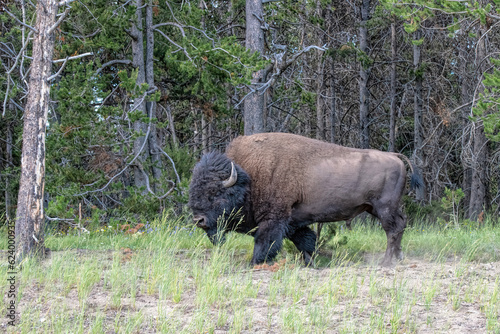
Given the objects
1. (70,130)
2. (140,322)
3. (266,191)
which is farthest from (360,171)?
(70,130)

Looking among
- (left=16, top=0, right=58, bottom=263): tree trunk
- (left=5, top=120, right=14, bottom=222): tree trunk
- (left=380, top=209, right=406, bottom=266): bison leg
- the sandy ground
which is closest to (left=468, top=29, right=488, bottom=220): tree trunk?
(left=380, top=209, right=406, bottom=266): bison leg

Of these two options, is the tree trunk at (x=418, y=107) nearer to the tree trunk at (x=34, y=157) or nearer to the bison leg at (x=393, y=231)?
the bison leg at (x=393, y=231)

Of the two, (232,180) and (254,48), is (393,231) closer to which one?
(232,180)

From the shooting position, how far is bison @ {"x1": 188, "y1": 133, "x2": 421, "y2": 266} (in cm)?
697

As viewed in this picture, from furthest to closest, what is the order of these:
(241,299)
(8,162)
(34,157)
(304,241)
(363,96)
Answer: (363,96) < (8,162) < (304,241) < (34,157) < (241,299)

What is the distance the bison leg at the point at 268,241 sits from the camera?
690 cm

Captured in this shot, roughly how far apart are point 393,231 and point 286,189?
1.61 meters

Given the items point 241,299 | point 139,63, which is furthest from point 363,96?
point 241,299

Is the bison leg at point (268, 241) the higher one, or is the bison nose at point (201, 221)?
the bison nose at point (201, 221)

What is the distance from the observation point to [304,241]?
764cm

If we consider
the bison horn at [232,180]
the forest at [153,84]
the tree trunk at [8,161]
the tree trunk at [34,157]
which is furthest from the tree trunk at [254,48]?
the tree trunk at [8,161]

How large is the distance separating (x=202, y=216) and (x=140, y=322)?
2605 millimetres

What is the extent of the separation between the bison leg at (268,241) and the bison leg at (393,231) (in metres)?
1.46

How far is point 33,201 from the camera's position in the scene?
19.6ft
